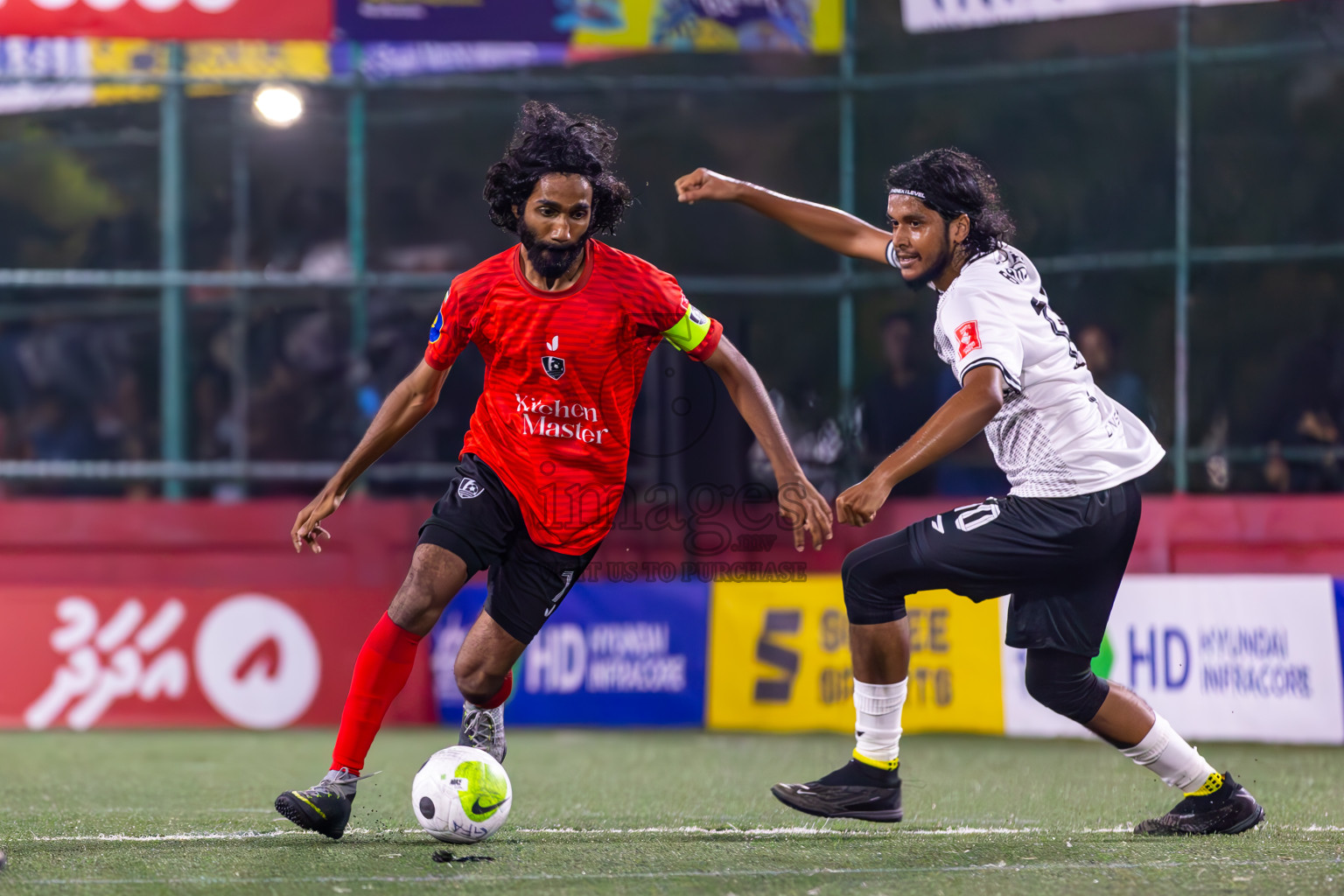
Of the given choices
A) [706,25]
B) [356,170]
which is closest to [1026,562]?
[706,25]

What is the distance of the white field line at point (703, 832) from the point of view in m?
5.07

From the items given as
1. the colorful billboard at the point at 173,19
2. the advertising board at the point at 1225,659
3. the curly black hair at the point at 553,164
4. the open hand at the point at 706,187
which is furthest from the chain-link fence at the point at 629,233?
the curly black hair at the point at 553,164

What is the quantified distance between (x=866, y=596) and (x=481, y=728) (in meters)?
1.40

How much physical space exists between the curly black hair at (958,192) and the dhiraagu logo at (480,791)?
2.12 meters

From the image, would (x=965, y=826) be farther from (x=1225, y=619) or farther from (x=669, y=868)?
(x=1225, y=619)

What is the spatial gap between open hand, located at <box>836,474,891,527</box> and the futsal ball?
1.28 meters

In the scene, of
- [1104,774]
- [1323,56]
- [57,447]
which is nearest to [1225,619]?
[1104,774]

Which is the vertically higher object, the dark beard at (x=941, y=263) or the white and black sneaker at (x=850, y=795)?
the dark beard at (x=941, y=263)

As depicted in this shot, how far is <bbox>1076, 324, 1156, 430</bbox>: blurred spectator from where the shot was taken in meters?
10.7

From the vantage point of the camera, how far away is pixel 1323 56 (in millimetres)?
10711

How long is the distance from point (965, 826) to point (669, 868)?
1.41 meters

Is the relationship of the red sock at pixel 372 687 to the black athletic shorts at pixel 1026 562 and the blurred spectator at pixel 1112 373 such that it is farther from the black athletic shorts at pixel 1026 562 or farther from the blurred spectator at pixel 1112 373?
the blurred spectator at pixel 1112 373

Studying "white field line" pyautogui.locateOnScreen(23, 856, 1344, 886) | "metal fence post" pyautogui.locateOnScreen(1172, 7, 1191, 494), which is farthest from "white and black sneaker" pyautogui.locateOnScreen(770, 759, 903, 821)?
"metal fence post" pyautogui.locateOnScreen(1172, 7, 1191, 494)

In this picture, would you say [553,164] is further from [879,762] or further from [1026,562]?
[879,762]
